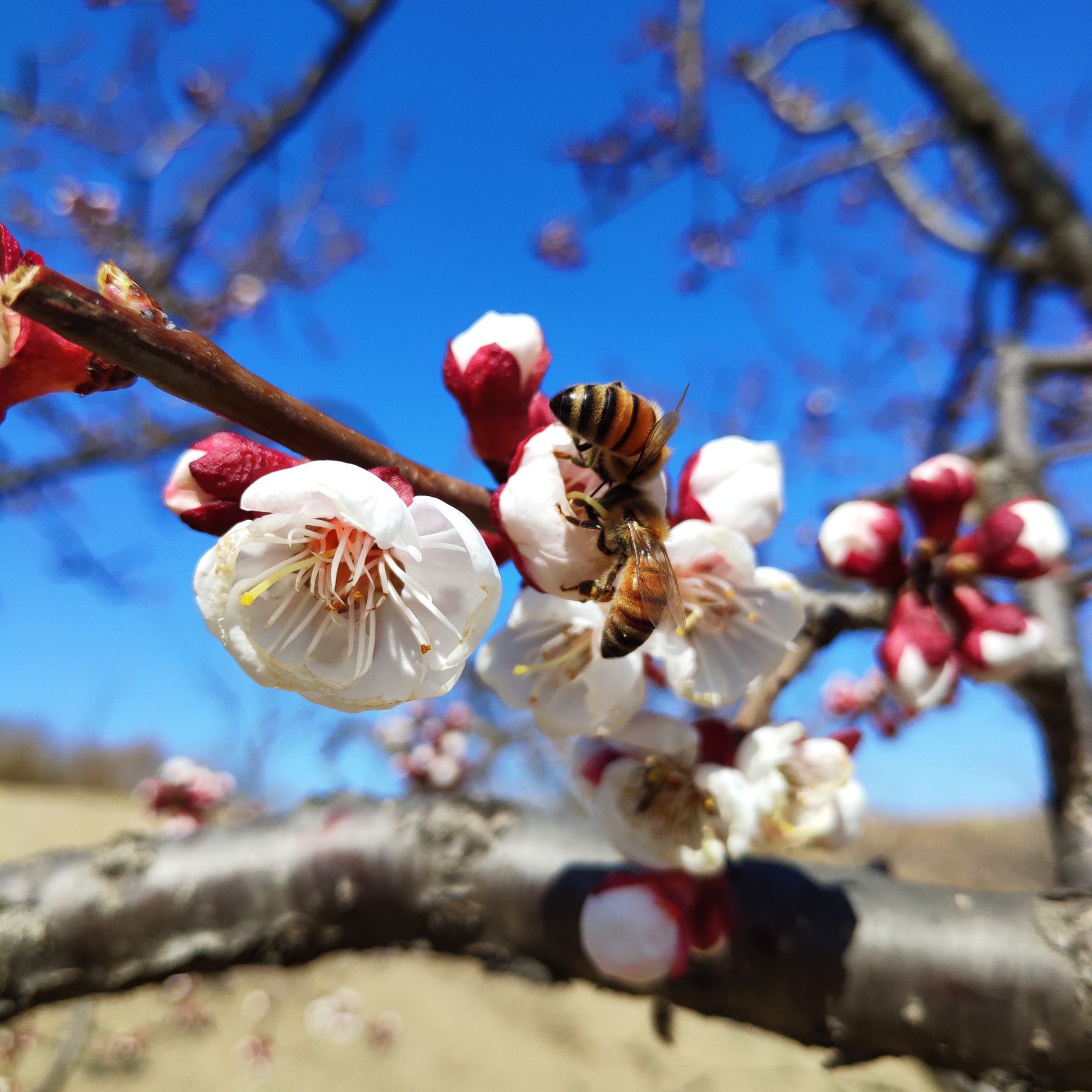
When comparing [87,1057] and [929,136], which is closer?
[929,136]

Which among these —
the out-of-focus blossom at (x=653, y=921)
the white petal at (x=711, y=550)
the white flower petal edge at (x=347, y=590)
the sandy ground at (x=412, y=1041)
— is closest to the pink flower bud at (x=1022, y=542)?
the white petal at (x=711, y=550)

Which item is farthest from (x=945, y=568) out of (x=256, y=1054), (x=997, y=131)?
(x=256, y=1054)

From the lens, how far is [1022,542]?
55.2 inches

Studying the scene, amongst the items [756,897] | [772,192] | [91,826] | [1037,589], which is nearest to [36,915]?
[756,897]

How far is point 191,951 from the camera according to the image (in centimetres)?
183

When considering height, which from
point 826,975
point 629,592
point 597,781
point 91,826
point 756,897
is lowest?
point 91,826

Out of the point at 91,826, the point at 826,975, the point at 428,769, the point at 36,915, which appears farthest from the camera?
the point at 91,826

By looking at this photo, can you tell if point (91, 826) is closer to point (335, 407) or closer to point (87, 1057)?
point (87, 1057)

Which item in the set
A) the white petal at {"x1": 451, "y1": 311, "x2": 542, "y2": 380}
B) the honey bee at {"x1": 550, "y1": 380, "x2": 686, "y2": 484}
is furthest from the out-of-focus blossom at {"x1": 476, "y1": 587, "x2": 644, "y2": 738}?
the white petal at {"x1": 451, "y1": 311, "x2": 542, "y2": 380}

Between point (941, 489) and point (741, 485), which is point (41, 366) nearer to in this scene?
point (741, 485)

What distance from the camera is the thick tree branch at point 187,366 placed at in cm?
58

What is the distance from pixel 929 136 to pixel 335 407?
4255mm

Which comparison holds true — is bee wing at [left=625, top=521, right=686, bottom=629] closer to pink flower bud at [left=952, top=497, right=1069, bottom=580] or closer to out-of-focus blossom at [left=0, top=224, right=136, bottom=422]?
out-of-focus blossom at [left=0, top=224, right=136, bottom=422]

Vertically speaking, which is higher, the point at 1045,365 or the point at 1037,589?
the point at 1045,365
